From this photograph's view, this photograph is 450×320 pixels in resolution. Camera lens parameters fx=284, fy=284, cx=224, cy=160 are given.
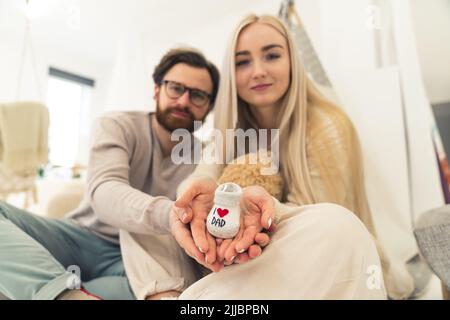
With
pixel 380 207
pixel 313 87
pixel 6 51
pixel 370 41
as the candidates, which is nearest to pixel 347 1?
pixel 370 41

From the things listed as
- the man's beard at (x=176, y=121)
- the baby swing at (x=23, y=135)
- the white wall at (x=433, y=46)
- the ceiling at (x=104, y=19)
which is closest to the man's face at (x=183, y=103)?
the man's beard at (x=176, y=121)

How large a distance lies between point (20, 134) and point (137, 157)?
0.22m

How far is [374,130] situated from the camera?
1.79ft

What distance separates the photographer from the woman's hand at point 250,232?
0.29m

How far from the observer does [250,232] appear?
30 centimetres

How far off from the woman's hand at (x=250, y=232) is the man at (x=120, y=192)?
0.13m

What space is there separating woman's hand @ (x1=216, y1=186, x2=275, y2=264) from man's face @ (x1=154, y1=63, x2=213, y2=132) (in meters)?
0.18

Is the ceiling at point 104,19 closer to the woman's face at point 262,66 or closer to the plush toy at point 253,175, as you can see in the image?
the woman's face at point 262,66

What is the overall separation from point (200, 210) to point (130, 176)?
224mm

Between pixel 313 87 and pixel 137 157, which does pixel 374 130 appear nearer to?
pixel 313 87

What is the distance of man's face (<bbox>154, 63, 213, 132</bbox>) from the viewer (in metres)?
0.46

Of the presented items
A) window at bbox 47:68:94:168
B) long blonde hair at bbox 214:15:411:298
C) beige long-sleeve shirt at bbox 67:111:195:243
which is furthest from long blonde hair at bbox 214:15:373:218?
window at bbox 47:68:94:168

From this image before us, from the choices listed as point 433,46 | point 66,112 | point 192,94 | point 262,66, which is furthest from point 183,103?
point 433,46

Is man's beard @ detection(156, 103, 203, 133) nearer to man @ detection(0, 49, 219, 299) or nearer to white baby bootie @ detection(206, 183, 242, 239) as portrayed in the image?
man @ detection(0, 49, 219, 299)
